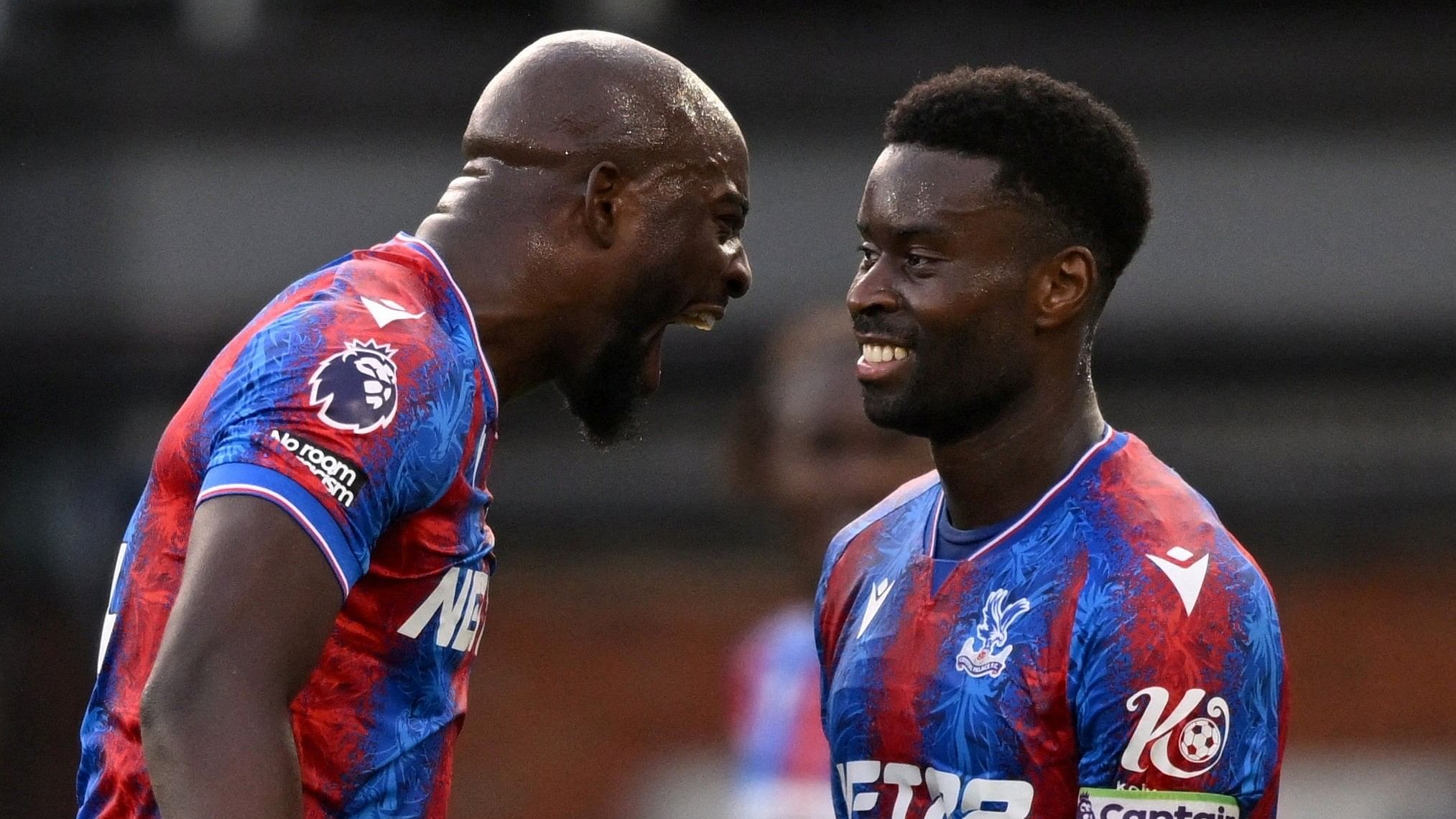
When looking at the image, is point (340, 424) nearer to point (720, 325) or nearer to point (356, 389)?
point (356, 389)

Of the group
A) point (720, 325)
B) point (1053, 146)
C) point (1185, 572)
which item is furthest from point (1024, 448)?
point (720, 325)

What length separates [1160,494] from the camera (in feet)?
12.2

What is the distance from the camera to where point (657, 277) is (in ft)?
13.5

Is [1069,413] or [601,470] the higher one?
[1069,413]

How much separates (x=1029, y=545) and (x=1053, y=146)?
0.76 metres

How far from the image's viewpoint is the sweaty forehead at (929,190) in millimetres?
3727

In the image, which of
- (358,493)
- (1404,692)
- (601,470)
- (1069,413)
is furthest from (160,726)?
(1404,692)

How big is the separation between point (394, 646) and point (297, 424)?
0.59 meters

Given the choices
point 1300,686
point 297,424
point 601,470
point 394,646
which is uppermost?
point 297,424

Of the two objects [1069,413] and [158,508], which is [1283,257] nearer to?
[1069,413]

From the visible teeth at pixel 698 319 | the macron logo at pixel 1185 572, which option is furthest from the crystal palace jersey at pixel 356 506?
the macron logo at pixel 1185 572

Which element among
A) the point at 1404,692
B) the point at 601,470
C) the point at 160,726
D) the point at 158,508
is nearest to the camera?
the point at 160,726

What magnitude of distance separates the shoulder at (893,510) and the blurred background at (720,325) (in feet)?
16.6

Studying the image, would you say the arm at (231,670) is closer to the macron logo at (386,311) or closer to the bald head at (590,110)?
the macron logo at (386,311)
